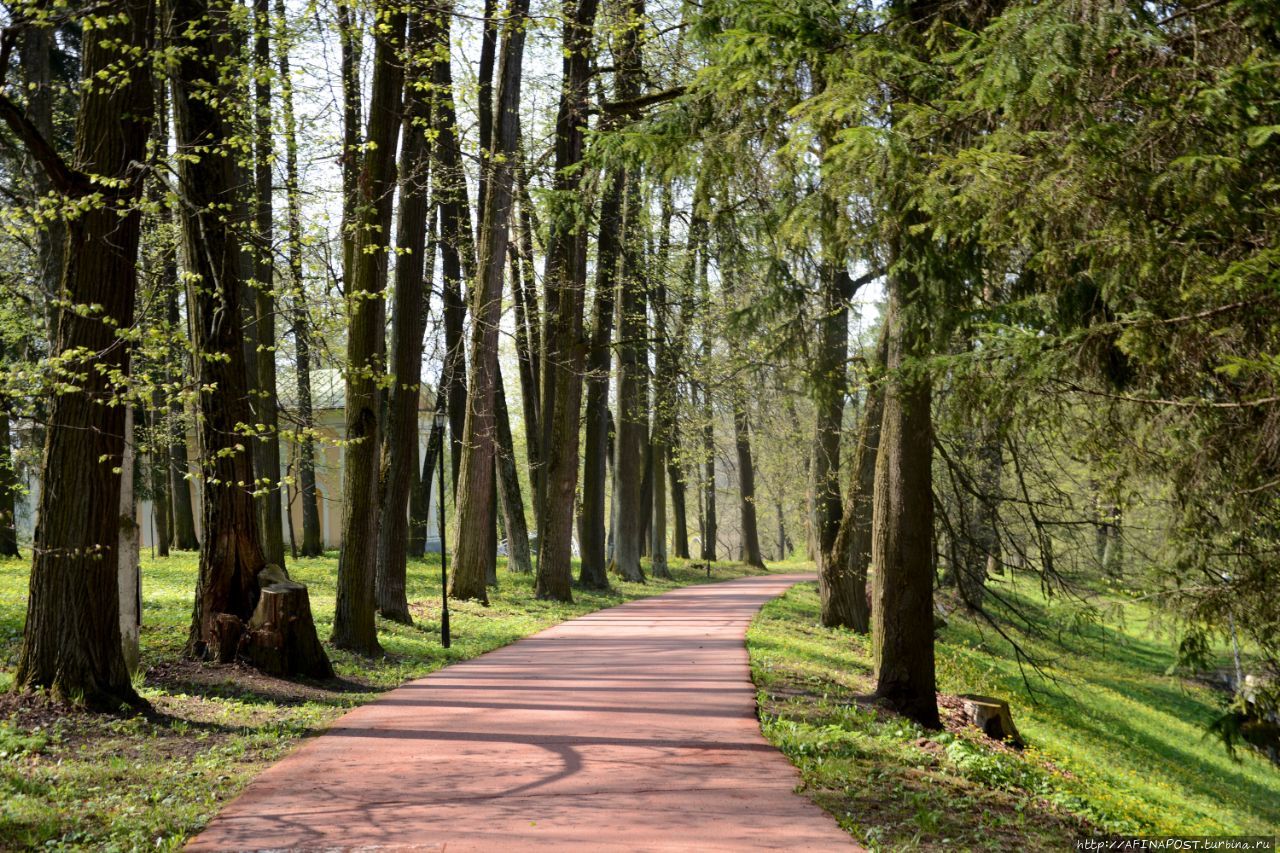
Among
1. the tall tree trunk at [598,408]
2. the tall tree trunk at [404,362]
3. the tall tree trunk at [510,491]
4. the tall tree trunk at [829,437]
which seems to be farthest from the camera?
the tall tree trunk at [510,491]

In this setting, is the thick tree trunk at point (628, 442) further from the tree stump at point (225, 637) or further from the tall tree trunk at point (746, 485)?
the tree stump at point (225, 637)

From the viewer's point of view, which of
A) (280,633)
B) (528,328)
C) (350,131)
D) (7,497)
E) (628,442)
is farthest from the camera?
(628,442)

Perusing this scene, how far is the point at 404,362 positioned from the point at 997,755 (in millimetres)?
8959

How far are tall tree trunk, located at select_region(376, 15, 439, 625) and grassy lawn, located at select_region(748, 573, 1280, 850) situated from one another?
529 centimetres

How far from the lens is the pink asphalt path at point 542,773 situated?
576cm

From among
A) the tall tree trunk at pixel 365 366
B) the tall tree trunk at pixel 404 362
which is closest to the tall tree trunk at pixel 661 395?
the tall tree trunk at pixel 404 362

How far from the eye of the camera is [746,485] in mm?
38594

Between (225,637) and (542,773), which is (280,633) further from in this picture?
(542,773)

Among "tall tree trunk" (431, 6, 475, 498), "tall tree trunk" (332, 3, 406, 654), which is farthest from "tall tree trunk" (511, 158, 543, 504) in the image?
"tall tree trunk" (332, 3, 406, 654)

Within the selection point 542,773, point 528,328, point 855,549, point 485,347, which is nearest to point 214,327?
point 542,773

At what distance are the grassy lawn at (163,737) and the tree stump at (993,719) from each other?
238 inches

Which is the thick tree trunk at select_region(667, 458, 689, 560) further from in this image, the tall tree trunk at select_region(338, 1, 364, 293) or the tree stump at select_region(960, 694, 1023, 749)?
the tree stump at select_region(960, 694, 1023, 749)

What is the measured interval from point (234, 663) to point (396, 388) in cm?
606

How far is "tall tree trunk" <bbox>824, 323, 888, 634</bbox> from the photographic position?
609 inches
